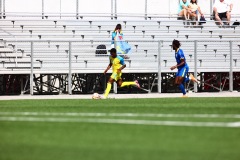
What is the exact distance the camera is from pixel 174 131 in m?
10.1

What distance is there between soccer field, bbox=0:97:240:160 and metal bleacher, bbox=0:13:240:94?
15.2m

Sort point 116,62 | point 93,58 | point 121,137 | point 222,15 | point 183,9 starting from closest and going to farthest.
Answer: point 121,137, point 116,62, point 93,58, point 183,9, point 222,15

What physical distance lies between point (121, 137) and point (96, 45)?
20.2 meters

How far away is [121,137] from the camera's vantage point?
9430 millimetres

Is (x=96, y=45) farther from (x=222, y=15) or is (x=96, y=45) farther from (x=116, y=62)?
(x=222, y=15)

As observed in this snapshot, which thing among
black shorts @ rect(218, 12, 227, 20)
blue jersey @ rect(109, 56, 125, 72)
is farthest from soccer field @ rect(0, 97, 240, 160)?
black shorts @ rect(218, 12, 227, 20)

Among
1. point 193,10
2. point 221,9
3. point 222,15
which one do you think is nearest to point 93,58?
point 193,10

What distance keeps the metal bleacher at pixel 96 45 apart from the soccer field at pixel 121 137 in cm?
1520

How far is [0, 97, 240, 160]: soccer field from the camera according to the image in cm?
782

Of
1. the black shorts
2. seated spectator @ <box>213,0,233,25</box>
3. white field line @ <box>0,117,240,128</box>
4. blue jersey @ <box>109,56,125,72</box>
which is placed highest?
seated spectator @ <box>213,0,233,25</box>

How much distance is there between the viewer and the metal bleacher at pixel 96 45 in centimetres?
2850

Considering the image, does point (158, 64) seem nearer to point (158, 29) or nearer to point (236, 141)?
point (158, 29)

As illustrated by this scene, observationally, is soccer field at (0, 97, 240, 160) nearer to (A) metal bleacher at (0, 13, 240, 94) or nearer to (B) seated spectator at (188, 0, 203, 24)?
(A) metal bleacher at (0, 13, 240, 94)

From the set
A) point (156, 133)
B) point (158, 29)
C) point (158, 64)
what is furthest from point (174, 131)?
point (158, 29)
